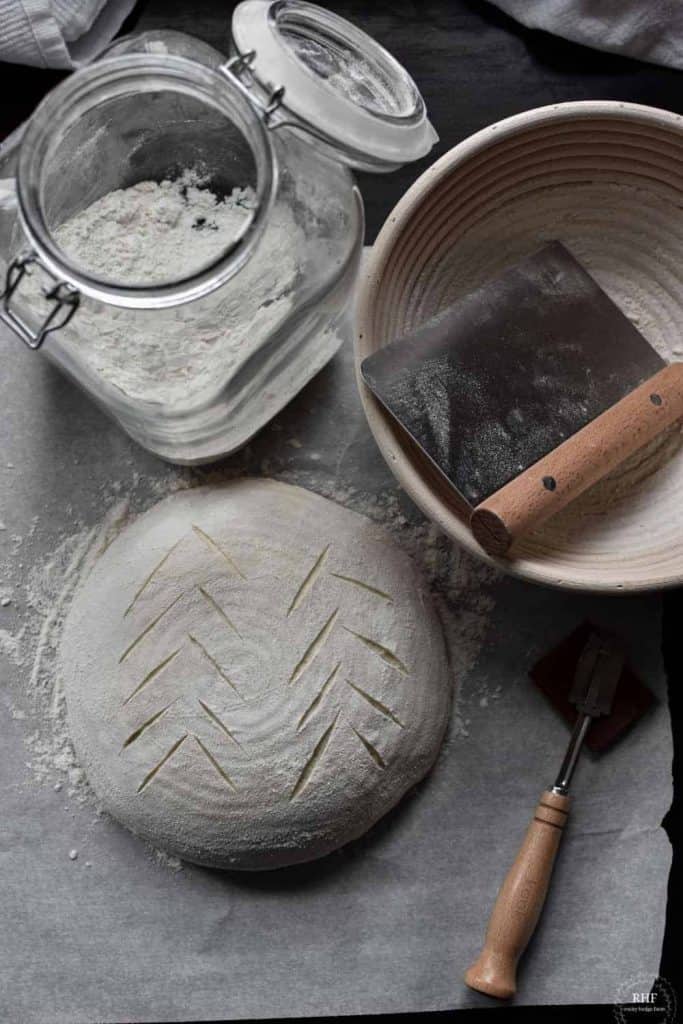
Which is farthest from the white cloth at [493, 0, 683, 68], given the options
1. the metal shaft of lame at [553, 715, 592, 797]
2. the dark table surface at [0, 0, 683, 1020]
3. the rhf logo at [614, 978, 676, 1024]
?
the rhf logo at [614, 978, 676, 1024]

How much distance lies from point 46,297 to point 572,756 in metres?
0.73

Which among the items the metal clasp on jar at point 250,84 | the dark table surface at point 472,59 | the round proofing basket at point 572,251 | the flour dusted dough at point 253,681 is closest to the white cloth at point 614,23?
the dark table surface at point 472,59

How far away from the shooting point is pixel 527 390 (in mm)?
1056

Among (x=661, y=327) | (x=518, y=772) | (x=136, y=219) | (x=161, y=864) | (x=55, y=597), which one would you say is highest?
(x=661, y=327)

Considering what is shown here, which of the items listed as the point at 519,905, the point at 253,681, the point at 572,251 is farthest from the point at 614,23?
the point at 519,905

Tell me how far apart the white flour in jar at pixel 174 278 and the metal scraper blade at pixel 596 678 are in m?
0.51

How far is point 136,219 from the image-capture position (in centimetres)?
105

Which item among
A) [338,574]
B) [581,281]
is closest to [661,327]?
[581,281]

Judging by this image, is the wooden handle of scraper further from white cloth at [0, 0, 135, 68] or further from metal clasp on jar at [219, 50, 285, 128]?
white cloth at [0, 0, 135, 68]

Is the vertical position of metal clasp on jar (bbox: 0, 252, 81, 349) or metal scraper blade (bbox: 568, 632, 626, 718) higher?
metal clasp on jar (bbox: 0, 252, 81, 349)

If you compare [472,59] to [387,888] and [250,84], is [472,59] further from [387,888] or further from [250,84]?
[387,888]

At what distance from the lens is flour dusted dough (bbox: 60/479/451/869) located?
3.46 ft

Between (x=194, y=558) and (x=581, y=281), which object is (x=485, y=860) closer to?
(x=194, y=558)

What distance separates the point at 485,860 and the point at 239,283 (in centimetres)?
69
